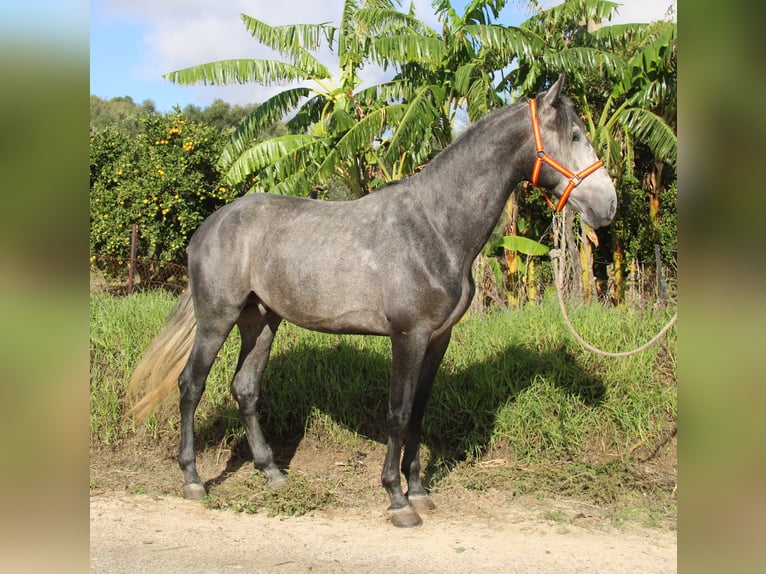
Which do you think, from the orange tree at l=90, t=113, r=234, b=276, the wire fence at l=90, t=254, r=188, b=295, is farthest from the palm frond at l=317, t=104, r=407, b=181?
the wire fence at l=90, t=254, r=188, b=295

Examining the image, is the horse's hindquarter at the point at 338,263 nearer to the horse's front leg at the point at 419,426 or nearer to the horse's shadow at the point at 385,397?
the horse's front leg at the point at 419,426

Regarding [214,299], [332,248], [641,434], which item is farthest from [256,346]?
[641,434]

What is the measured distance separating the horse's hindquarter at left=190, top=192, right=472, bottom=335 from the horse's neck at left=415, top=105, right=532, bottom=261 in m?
0.16

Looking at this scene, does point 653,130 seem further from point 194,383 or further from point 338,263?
point 194,383

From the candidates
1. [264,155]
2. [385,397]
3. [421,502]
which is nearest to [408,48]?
[264,155]

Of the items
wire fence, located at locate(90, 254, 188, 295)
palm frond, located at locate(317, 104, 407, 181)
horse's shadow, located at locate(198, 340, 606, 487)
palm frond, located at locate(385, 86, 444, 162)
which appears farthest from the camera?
wire fence, located at locate(90, 254, 188, 295)

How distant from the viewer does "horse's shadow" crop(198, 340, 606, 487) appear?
5301 mm

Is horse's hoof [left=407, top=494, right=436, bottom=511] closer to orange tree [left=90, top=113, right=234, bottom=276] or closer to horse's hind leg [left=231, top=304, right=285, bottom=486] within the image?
horse's hind leg [left=231, top=304, right=285, bottom=486]

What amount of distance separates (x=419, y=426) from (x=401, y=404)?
45 cm

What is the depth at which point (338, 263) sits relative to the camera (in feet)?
13.5

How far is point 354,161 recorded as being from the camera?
411 inches

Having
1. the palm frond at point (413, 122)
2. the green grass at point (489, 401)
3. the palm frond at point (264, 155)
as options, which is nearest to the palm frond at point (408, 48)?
the palm frond at point (413, 122)
